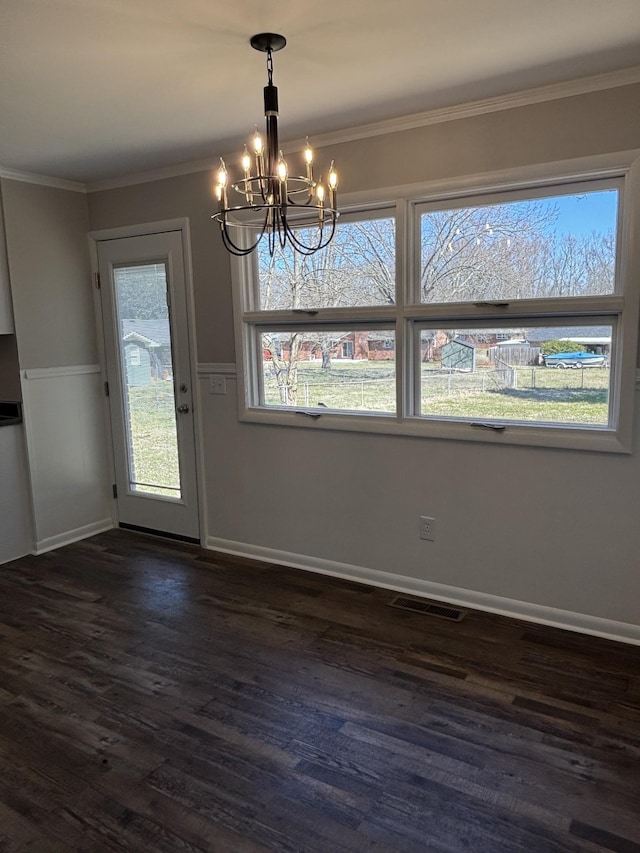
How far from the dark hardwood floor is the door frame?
920mm

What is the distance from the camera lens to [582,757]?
6.78ft

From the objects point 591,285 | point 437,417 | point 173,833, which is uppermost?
point 591,285

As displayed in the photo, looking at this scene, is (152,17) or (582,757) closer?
(152,17)

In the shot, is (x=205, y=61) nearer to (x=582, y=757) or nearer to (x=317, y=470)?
(x=317, y=470)

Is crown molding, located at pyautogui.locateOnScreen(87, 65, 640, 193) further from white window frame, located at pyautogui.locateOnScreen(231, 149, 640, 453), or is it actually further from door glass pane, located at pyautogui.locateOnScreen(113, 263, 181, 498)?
door glass pane, located at pyautogui.locateOnScreen(113, 263, 181, 498)

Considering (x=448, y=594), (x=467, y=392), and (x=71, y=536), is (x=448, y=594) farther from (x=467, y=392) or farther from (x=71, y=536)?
(x=71, y=536)

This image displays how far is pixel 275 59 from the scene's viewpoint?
2.28 m

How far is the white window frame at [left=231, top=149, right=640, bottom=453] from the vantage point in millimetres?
2592

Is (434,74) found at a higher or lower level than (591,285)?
higher

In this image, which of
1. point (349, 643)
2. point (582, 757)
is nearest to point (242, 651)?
point (349, 643)

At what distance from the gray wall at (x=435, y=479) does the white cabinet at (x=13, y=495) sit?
1215mm

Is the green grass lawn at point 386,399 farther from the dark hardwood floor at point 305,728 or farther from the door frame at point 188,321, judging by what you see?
the dark hardwood floor at point 305,728

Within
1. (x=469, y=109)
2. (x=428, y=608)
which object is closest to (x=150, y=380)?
(x=428, y=608)

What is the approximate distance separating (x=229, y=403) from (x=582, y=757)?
264 centimetres
